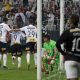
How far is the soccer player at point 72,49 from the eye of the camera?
38.6 ft

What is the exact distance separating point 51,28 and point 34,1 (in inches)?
Answer: 249

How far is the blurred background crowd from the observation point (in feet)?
108

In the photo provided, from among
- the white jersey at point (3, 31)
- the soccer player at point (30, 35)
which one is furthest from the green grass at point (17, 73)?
the white jersey at point (3, 31)

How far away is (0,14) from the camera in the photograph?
114ft

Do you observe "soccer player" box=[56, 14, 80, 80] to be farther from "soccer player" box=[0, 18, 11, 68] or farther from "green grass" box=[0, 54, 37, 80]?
"soccer player" box=[0, 18, 11, 68]

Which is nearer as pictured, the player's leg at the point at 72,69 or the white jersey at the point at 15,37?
the player's leg at the point at 72,69

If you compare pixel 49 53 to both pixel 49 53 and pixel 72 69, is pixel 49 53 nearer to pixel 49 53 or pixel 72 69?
pixel 49 53

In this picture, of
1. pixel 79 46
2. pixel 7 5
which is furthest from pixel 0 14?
pixel 79 46

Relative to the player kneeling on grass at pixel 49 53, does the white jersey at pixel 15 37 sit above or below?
above

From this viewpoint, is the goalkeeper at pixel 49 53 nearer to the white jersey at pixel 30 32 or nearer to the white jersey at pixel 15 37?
the white jersey at pixel 30 32

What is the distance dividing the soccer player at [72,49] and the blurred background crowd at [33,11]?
19.4 metres

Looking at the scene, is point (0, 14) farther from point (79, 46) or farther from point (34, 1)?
point (79, 46)

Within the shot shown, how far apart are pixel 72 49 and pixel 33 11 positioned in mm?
23772

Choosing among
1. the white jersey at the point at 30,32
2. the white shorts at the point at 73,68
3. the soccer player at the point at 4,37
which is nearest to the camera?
the white shorts at the point at 73,68
